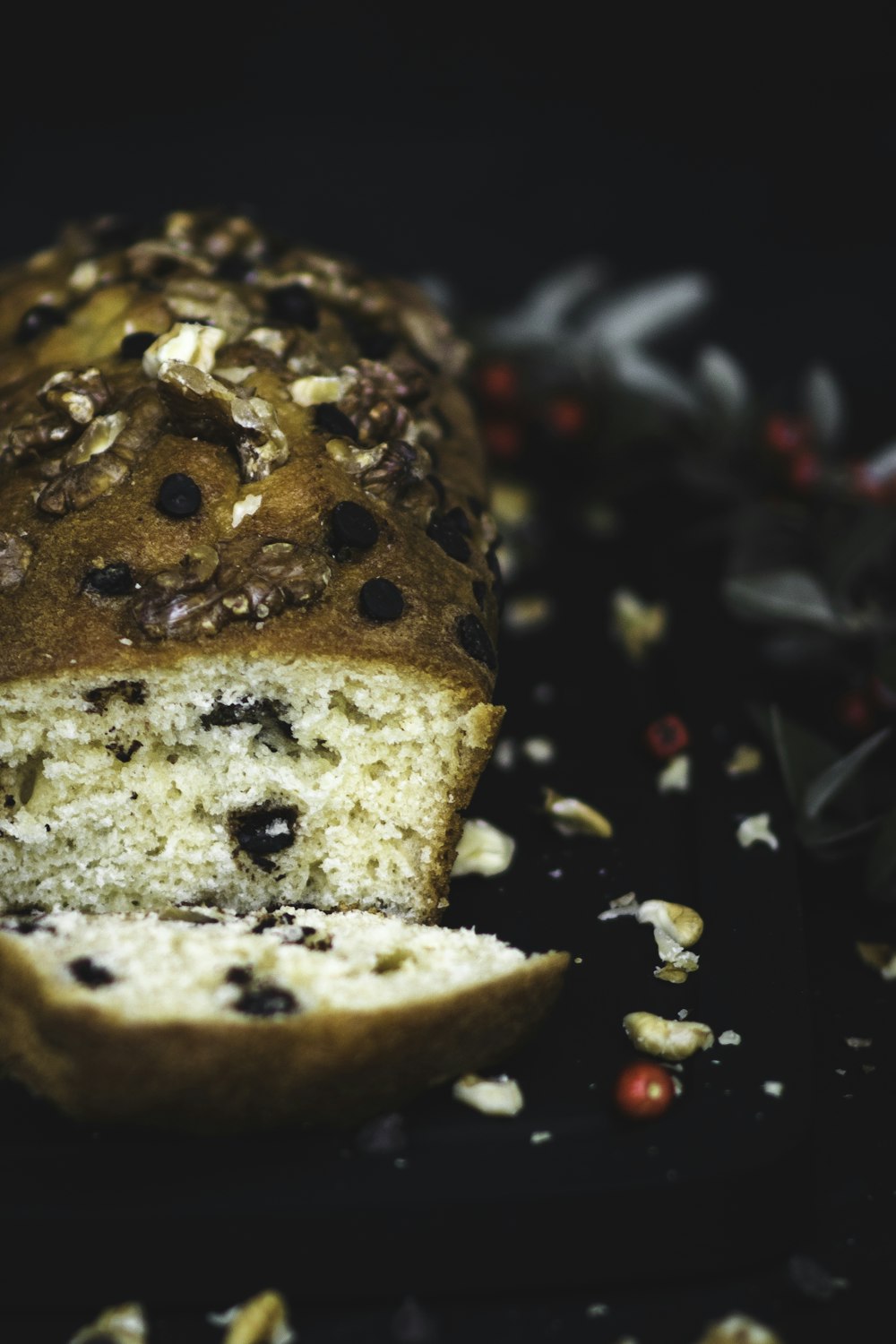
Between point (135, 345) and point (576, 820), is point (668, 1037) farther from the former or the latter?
point (135, 345)

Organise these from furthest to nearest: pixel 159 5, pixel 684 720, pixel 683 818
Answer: pixel 159 5
pixel 684 720
pixel 683 818

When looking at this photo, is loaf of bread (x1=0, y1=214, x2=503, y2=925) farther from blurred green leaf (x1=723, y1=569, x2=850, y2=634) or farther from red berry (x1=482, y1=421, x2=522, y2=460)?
red berry (x1=482, y1=421, x2=522, y2=460)

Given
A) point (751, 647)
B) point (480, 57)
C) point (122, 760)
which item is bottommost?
point (751, 647)

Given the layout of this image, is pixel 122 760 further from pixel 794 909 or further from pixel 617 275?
pixel 617 275

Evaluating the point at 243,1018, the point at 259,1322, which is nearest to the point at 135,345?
the point at 243,1018

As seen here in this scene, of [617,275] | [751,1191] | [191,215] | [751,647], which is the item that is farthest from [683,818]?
[617,275]

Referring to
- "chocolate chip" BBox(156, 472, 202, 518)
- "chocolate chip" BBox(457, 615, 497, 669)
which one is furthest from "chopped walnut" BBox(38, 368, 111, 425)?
"chocolate chip" BBox(457, 615, 497, 669)

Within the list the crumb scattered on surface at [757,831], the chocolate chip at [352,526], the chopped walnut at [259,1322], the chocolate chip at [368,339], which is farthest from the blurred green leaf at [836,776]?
the chopped walnut at [259,1322]
